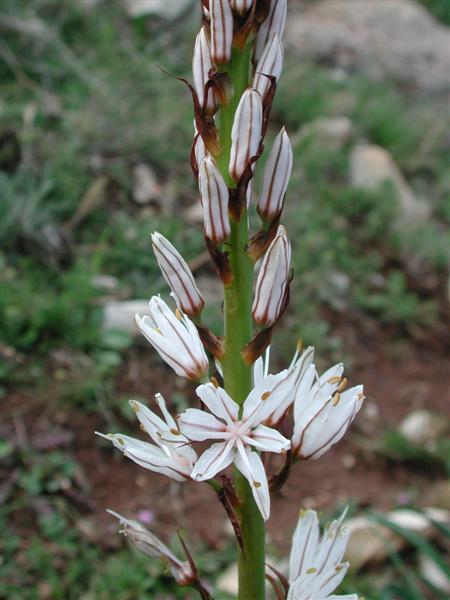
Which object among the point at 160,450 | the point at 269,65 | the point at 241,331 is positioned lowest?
the point at 160,450

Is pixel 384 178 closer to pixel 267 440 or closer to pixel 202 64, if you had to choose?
pixel 202 64

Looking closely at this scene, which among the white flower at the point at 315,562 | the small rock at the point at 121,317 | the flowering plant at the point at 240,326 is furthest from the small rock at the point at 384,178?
the flowering plant at the point at 240,326

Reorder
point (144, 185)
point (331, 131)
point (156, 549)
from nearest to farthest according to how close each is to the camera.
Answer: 1. point (156, 549)
2. point (144, 185)
3. point (331, 131)

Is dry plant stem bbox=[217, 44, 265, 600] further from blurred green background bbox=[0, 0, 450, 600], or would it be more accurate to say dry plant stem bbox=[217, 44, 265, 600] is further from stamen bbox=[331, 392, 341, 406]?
blurred green background bbox=[0, 0, 450, 600]

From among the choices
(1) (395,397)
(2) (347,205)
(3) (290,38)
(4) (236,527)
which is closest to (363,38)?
(3) (290,38)

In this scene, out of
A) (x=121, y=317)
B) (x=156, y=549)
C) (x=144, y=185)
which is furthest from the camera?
(x=144, y=185)

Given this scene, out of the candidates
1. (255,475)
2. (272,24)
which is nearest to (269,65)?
(272,24)

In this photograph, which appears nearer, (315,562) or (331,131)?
(315,562)
